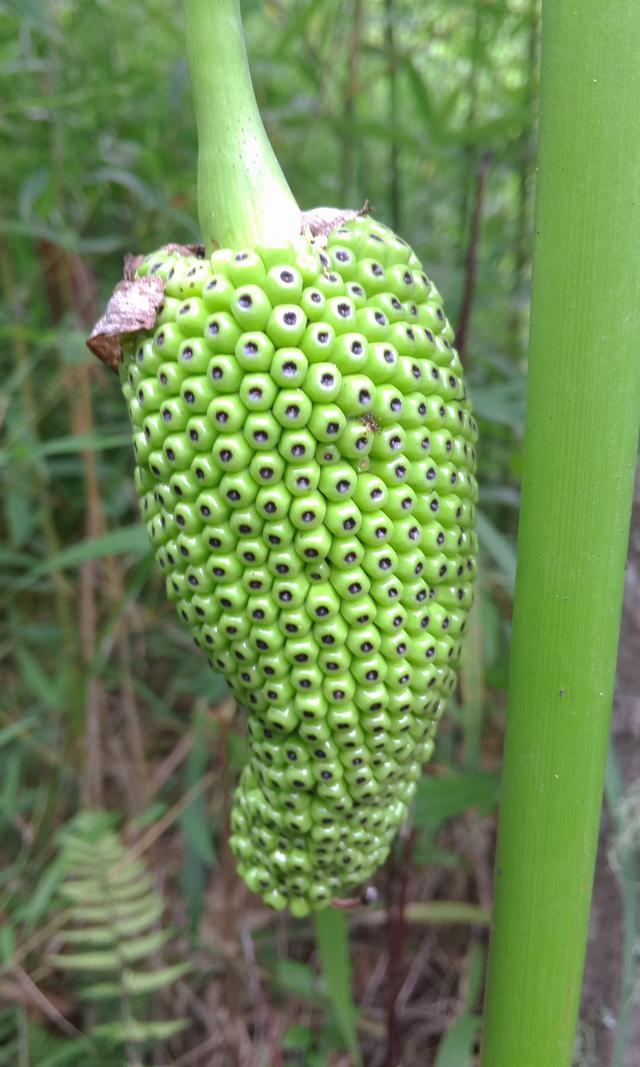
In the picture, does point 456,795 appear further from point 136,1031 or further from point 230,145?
point 230,145

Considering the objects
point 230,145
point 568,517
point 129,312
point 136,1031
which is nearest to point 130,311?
point 129,312

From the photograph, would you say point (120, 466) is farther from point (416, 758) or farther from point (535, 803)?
point (535, 803)

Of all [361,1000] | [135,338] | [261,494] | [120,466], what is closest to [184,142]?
[120,466]

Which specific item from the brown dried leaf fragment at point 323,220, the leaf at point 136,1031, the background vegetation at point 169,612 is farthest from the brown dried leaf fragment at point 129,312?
the leaf at point 136,1031

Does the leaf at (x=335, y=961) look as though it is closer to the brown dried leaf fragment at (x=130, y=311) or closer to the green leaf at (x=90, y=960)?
the green leaf at (x=90, y=960)

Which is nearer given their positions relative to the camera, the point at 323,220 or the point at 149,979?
the point at 323,220

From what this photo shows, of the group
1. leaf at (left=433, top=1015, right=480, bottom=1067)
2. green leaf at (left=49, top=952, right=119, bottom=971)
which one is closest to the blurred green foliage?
green leaf at (left=49, top=952, right=119, bottom=971)

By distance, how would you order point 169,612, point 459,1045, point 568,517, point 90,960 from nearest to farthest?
1. point 568,517
2. point 459,1045
3. point 90,960
4. point 169,612
